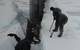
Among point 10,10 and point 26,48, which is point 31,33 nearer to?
point 26,48

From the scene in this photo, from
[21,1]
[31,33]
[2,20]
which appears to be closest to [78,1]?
[21,1]

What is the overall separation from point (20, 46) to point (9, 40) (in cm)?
16

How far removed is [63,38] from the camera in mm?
932

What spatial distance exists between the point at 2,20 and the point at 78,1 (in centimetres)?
87

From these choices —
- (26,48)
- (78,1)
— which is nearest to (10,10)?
(26,48)

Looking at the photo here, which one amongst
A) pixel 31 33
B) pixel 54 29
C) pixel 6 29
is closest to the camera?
pixel 31 33

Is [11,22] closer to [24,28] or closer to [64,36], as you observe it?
[24,28]

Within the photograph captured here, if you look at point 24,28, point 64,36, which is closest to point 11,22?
point 24,28

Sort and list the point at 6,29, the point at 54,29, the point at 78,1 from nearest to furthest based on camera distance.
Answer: the point at 6,29 < the point at 54,29 < the point at 78,1

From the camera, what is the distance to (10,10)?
1.05 meters

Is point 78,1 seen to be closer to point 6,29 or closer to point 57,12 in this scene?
point 57,12

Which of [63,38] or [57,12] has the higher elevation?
[57,12]

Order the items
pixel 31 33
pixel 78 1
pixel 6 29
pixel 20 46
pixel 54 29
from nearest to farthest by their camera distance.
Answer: pixel 20 46
pixel 31 33
pixel 6 29
pixel 54 29
pixel 78 1

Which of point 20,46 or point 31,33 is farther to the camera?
point 31,33
